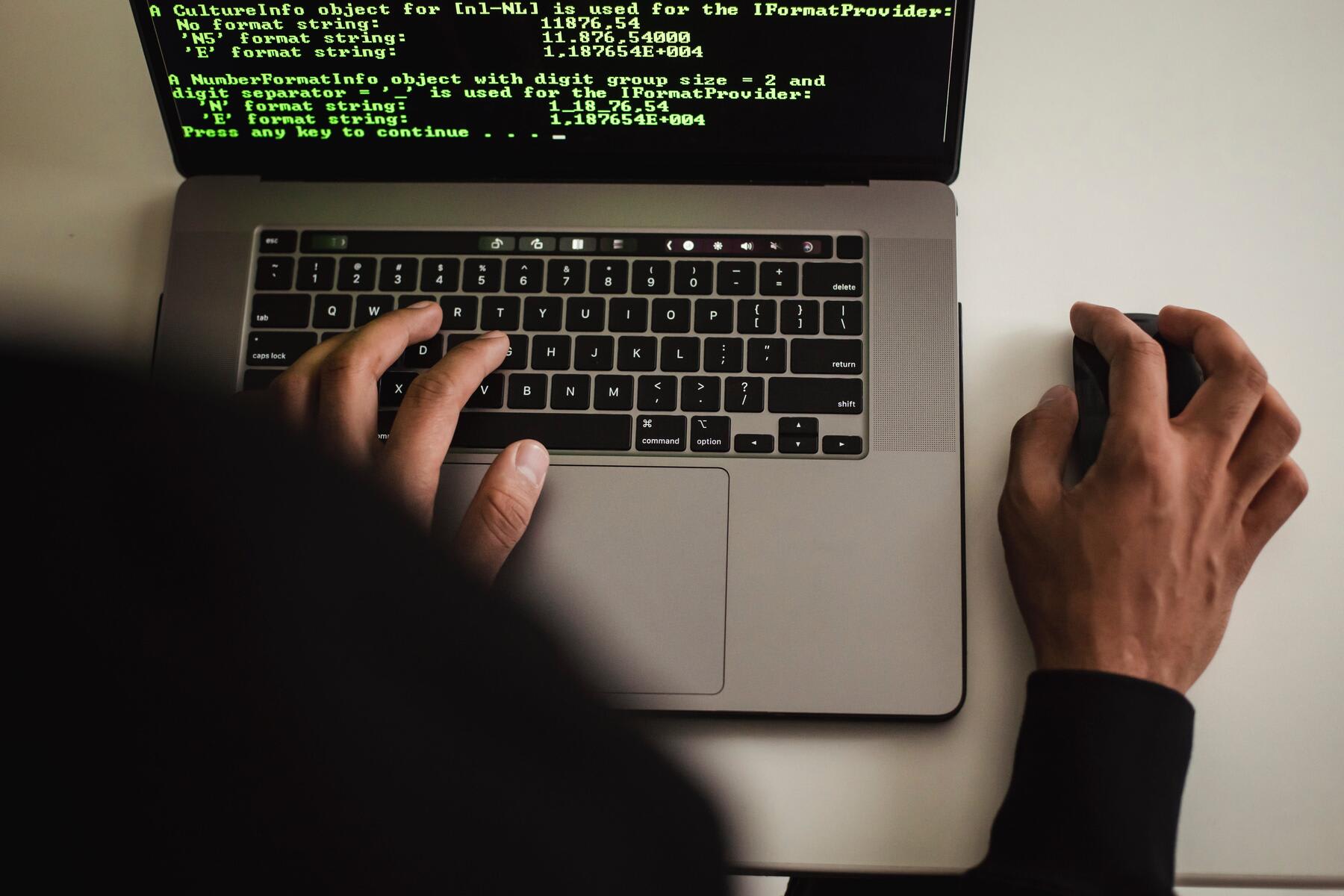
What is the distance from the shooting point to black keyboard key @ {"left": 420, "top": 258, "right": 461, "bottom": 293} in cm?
68

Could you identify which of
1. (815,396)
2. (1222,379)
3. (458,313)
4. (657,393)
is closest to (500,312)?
(458,313)

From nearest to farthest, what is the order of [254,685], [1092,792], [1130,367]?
[254,685] → [1092,792] → [1130,367]

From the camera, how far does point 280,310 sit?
0.68 m

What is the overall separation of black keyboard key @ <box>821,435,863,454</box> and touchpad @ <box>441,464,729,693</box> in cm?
7

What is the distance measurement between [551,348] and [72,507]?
475mm

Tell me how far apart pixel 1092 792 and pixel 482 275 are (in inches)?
20.2

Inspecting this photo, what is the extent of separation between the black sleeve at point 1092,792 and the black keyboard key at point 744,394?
25 cm

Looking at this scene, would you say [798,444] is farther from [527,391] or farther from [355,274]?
[355,274]

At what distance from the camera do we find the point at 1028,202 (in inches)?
27.9

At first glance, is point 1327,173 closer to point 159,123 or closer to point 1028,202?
point 1028,202

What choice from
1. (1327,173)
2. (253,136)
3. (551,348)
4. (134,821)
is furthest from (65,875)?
(1327,173)

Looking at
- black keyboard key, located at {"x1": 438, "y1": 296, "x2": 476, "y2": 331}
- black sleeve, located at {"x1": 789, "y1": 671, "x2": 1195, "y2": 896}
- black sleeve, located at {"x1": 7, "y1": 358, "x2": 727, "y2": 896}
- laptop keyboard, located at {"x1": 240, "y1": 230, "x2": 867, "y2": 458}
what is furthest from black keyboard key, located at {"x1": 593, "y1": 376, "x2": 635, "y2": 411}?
black sleeve, located at {"x1": 7, "y1": 358, "x2": 727, "y2": 896}

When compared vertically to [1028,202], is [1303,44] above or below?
above

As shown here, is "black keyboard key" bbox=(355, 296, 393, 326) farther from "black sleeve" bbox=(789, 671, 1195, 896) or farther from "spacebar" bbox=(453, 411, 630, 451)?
"black sleeve" bbox=(789, 671, 1195, 896)
